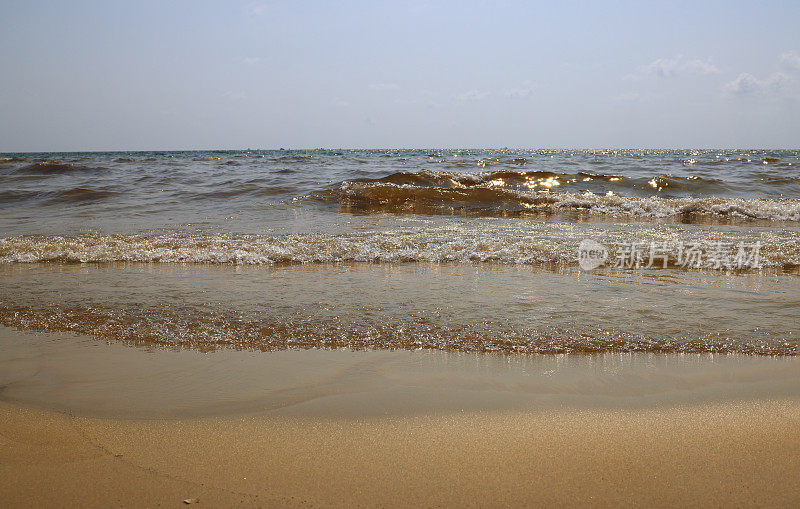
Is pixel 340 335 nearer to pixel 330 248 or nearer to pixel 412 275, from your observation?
pixel 412 275

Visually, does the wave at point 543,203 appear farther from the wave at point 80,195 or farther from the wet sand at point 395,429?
the wet sand at point 395,429

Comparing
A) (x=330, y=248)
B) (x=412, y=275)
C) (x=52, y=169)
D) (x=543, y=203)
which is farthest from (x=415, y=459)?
(x=52, y=169)

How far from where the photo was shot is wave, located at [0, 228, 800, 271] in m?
4.77

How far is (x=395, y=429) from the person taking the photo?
1.79 meters

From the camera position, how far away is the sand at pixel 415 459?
4.75 feet

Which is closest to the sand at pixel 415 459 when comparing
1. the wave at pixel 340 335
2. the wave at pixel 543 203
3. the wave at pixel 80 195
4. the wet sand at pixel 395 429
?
the wet sand at pixel 395 429

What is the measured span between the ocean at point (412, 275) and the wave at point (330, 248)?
0.08 feet

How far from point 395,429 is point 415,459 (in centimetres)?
19

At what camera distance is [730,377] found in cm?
219

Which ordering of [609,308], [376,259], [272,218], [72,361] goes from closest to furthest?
[72,361]
[609,308]
[376,259]
[272,218]

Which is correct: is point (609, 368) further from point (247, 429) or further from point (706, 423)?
point (247, 429)

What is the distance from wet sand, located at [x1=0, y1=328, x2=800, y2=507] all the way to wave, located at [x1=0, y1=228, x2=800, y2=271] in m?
2.38

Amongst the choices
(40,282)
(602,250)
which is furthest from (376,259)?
(40,282)

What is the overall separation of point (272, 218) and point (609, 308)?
5.77m
